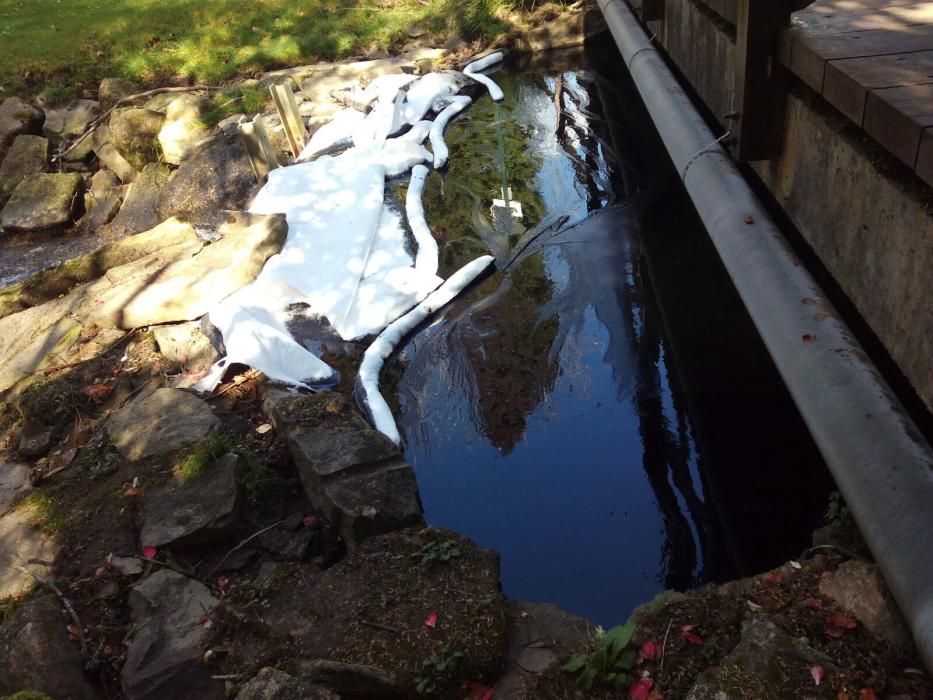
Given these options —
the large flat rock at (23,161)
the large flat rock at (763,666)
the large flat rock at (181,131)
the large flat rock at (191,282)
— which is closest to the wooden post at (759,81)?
the large flat rock at (763,666)

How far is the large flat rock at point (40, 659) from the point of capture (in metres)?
2.78

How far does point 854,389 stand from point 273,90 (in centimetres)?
695

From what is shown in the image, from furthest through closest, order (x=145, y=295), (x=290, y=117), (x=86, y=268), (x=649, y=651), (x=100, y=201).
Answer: (x=100, y=201)
(x=290, y=117)
(x=86, y=268)
(x=145, y=295)
(x=649, y=651)

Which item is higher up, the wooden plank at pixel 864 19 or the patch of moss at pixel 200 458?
the wooden plank at pixel 864 19

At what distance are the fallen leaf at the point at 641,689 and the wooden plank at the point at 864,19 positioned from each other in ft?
8.90

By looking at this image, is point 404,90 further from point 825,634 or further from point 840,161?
point 825,634

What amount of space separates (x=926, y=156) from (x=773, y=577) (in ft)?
4.75

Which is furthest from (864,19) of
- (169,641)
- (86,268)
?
(86,268)

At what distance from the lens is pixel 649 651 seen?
2.40 m

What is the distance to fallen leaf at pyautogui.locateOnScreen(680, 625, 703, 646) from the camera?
240 centimetres

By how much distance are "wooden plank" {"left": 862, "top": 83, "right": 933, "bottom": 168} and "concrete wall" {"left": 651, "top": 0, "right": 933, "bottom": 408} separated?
6.0 inches

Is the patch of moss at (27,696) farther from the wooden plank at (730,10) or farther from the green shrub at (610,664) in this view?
the wooden plank at (730,10)

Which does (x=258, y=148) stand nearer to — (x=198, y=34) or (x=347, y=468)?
(x=347, y=468)

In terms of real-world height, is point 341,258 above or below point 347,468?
above
